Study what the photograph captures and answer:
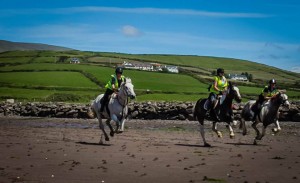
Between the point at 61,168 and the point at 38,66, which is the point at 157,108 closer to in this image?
the point at 61,168

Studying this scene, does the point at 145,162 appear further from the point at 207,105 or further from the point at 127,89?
the point at 207,105

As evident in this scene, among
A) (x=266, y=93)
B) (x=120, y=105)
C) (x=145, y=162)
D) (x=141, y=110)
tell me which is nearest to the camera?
(x=145, y=162)

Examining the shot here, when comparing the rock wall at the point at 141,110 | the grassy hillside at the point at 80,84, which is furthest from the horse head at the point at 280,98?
the grassy hillside at the point at 80,84

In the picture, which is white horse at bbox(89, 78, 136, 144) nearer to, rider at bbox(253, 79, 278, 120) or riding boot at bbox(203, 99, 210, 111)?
riding boot at bbox(203, 99, 210, 111)

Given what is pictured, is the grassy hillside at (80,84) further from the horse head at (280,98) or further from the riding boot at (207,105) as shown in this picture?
the riding boot at (207,105)

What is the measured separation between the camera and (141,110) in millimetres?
45969

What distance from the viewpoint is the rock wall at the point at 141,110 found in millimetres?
42062

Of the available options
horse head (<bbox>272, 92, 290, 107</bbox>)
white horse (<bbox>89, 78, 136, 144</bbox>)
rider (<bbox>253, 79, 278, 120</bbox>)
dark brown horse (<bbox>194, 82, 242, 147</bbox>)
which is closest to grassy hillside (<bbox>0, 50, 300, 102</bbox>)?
rider (<bbox>253, 79, 278, 120</bbox>)

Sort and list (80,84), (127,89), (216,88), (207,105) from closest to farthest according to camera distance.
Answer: (127,89) → (216,88) → (207,105) → (80,84)

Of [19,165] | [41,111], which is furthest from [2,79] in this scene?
[19,165]

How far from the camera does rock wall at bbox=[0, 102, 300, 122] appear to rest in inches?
1656

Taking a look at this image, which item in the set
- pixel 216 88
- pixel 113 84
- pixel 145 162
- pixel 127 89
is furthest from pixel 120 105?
pixel 145 162

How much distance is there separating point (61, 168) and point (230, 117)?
10797 mm

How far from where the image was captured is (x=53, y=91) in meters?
73.4
